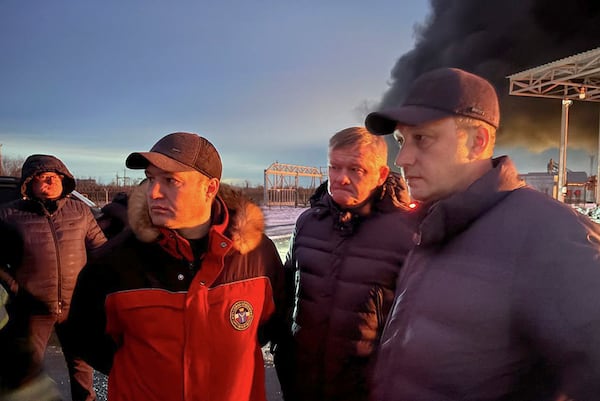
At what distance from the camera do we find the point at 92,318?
165cm

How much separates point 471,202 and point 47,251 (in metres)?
3.00

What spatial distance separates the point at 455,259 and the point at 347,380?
97cm

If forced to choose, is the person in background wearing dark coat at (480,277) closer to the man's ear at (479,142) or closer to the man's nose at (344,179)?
the man's ear at (479,142)

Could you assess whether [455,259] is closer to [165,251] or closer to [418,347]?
[418,347]

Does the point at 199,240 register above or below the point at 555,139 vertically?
below

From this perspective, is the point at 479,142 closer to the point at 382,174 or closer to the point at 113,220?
the point at 382,174

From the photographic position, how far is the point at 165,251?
5.27ft

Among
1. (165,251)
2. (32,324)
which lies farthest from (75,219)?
(165,251)

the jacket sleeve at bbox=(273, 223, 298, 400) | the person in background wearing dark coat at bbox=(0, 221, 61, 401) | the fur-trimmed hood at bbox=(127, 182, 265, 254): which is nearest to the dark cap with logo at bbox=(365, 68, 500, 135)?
the fur-trimmed hood at bbox=(127, 182, 265, 254)

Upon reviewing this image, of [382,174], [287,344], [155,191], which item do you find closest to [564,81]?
[382,174]

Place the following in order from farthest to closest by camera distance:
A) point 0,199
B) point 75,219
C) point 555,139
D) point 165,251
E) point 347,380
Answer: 1. point 555,139
2. point 0,199
3. point 75,219
4. point 347,380
5. point 165,251

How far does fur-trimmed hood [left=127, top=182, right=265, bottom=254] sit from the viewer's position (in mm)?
1629

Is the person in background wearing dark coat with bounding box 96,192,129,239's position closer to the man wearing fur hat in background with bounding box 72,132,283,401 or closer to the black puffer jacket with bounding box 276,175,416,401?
the man wearing fur hat in background with bounding box 72,132,283,401

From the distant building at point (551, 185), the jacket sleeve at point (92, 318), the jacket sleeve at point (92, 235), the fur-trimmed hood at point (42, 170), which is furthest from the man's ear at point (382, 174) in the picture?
the distant building at point (551, 185)
